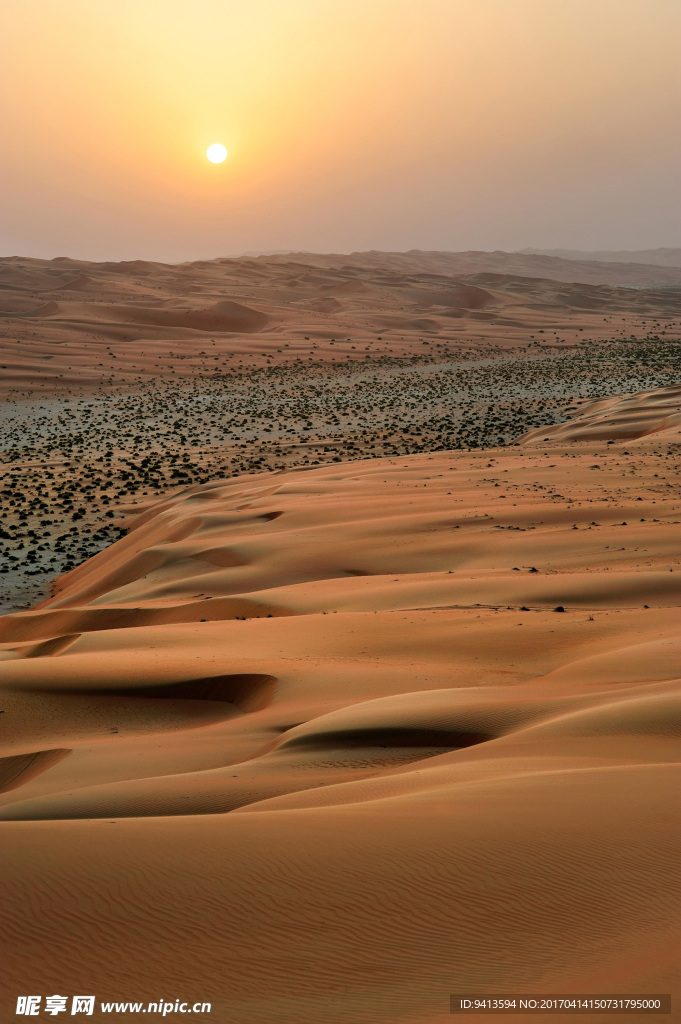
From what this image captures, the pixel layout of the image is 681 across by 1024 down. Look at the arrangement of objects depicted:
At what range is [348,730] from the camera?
4797 millimetres

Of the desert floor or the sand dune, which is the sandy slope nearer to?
the sand dune

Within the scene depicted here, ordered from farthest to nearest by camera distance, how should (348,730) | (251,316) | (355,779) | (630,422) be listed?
(251,316), (630,422), (348,730), (355,779)

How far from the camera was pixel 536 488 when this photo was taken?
13.5m

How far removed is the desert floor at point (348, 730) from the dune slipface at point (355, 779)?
0.05ft

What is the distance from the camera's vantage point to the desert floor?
2.61 metres

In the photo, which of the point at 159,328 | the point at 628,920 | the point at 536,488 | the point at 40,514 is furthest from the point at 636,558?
the point at 159,328

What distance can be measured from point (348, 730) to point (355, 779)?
535 mm

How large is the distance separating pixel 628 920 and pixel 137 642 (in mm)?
5301

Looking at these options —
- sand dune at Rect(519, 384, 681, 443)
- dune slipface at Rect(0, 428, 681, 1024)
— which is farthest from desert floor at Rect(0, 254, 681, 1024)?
sand dune at Rect(519, 384, 681, 443)

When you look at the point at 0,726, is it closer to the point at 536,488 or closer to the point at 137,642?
the point at 137,642

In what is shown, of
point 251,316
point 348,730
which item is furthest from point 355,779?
point 251,316

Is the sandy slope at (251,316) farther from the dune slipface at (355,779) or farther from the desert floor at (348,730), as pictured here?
the dune slipface at (355,779)

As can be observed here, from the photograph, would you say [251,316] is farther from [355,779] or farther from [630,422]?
[355,779]

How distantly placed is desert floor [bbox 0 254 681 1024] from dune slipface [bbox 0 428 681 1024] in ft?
0.05
